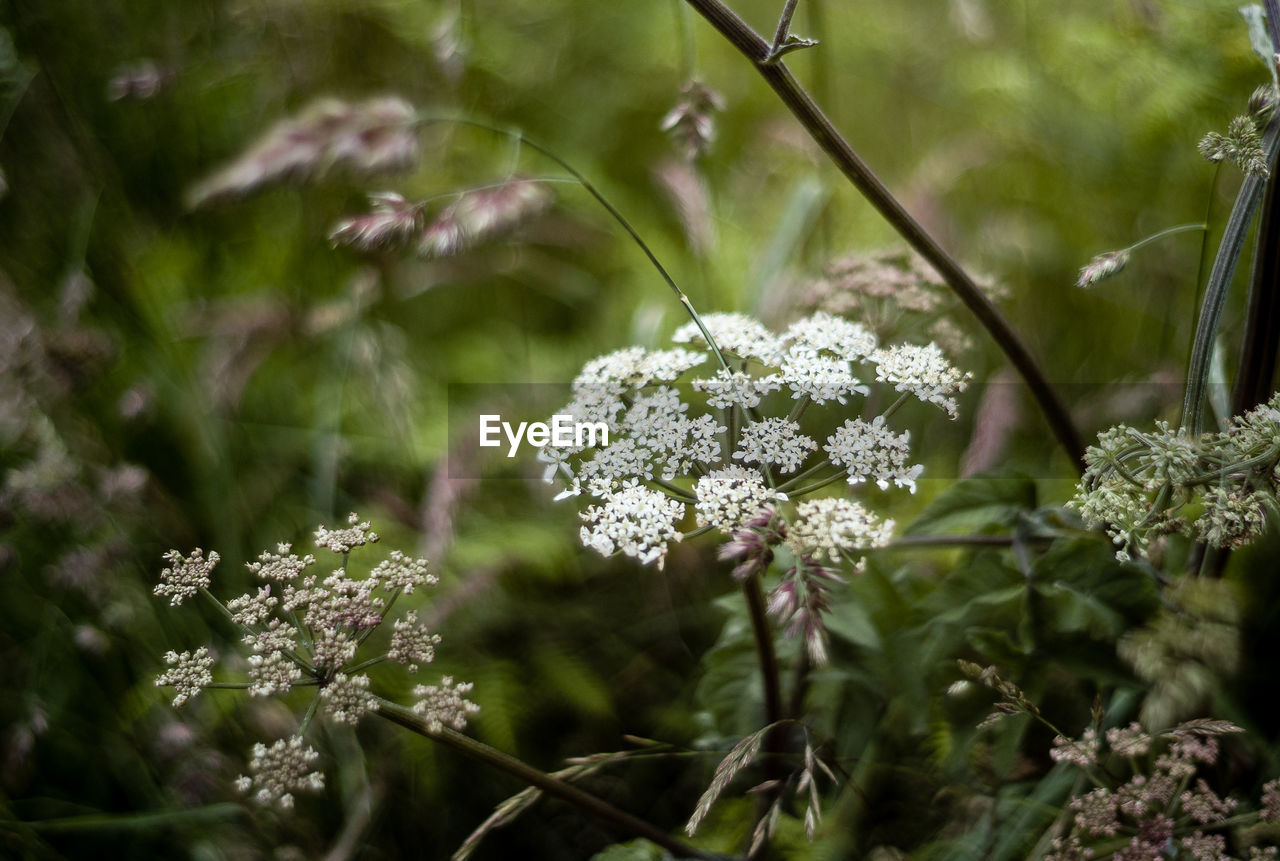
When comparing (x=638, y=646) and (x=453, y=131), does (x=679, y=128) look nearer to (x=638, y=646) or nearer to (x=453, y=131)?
(x=638, y=646)

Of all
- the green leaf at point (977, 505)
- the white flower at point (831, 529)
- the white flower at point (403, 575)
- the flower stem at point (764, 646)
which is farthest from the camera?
the green leaf at point (977, 505)

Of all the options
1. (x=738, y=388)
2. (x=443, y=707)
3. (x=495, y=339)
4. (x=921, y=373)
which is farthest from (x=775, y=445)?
(x=495, y=339)

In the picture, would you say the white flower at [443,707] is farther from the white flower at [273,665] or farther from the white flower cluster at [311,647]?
the white flower at [273,665]

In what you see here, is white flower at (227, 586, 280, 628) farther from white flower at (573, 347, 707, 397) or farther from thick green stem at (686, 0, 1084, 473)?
thick green stem at (686, 0, 1084, 473)

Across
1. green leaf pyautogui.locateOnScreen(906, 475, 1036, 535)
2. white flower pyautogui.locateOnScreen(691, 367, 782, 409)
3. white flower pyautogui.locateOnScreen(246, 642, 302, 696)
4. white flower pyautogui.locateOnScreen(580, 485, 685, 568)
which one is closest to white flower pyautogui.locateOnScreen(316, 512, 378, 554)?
white flower pyautogui.locateOnScreen(246, 642, 302, 696)

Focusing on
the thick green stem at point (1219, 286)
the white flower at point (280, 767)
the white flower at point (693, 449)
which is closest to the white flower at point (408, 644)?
the white flower at point (280, 767)

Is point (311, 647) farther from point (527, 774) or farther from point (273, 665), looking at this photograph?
point (527, 774)
